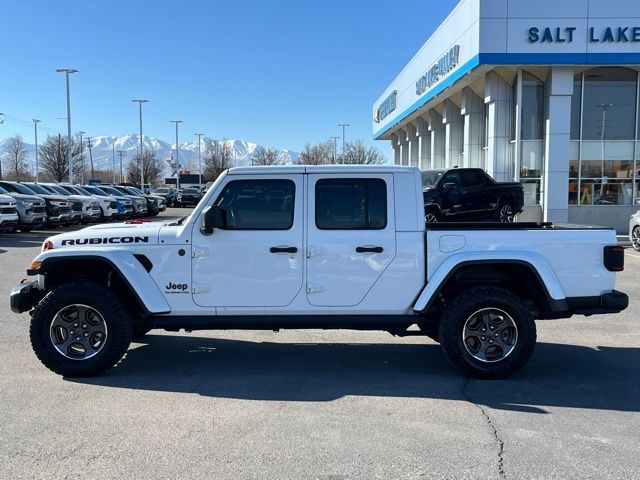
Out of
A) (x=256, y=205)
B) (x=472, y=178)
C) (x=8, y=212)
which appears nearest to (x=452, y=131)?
(x=472, y=178)

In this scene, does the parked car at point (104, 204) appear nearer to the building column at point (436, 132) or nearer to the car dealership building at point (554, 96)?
the car dealership building at point (554, 96)

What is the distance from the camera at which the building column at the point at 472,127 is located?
82.2ft

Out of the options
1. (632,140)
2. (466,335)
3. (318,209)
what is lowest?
(466,335)

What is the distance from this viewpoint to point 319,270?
17.6ft

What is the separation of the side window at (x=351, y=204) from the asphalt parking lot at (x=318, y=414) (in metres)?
1.45

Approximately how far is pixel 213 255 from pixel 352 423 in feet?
6.48

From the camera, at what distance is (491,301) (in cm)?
534

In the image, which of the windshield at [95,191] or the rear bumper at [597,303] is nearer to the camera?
the rear bumper at [597,303]

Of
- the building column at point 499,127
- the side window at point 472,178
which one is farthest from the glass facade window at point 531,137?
the side window at point 472,178

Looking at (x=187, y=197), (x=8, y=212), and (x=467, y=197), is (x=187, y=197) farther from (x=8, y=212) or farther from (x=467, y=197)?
(x=467, y=197)

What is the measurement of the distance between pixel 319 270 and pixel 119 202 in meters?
24.5

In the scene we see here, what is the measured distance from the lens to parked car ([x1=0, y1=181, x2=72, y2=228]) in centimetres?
2145

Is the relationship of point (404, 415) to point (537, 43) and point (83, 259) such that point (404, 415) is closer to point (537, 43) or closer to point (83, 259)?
point (83, 259)

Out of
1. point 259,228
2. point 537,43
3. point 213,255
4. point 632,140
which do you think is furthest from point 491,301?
point 632,140
